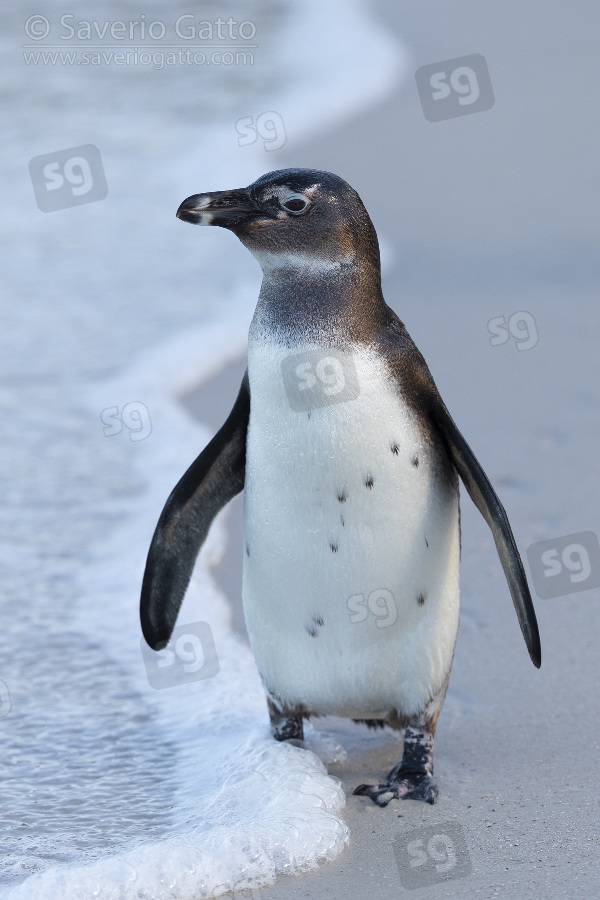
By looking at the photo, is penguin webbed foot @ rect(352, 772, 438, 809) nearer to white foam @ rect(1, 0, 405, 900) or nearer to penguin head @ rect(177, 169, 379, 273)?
white foam @ rect(1, 0, 405, 900)

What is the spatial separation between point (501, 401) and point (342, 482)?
2350 mm

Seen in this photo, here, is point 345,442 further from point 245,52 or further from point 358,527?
point 245,52

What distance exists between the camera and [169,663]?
3688 millimetres

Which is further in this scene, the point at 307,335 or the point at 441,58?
the point at 441,58

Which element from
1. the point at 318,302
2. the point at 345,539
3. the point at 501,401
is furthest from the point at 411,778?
the point at 501,401

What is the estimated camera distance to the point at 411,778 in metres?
2.95

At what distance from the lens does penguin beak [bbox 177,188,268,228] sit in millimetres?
Answer: 2688

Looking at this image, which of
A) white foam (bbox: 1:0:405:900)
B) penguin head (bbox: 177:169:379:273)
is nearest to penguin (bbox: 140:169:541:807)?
penguin head (bbox: 177:169:379:273)

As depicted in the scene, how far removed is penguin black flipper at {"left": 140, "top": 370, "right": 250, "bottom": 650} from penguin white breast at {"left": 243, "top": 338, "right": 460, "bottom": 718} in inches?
6.2

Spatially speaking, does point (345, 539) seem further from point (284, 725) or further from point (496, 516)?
point (284, 725)

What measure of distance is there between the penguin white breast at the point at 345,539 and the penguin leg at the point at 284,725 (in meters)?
0.07

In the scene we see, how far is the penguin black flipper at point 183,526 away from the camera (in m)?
3.08

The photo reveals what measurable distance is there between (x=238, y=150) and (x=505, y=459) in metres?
5.20

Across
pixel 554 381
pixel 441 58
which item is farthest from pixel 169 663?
pixel 441 58
